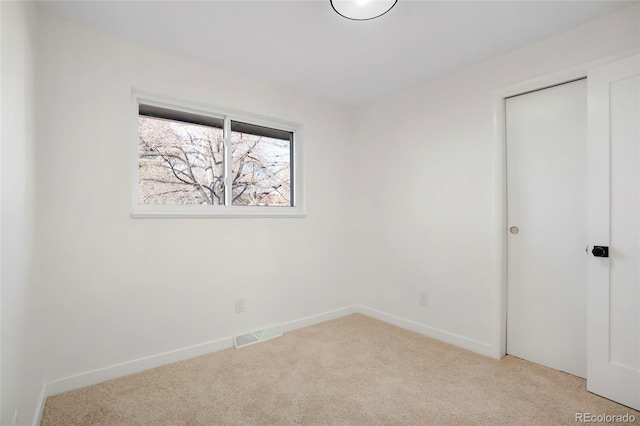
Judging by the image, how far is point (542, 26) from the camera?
83.4 inches

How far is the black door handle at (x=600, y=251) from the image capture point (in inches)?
77.8

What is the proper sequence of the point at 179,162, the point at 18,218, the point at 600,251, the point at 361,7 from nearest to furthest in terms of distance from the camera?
1. the point at 18,218
2. the point at 361,7
3. the point at 600,251
4. the point at 179,162

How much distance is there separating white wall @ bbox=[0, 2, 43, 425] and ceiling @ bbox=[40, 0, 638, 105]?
2.10ft

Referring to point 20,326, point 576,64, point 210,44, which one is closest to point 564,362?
point 576,64

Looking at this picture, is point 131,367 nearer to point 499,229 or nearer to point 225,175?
point 225,175

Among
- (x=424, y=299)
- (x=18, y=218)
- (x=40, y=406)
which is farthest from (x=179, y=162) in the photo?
(x=424, y=299)

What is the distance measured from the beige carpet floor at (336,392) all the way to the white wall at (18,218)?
1.54 feet

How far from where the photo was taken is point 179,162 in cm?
264

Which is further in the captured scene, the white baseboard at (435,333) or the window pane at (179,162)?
the white baseboard at (435,333)

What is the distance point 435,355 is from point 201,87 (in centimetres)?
295

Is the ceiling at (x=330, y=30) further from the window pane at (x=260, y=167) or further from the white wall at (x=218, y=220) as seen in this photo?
the window pane at (x=260, y=167)

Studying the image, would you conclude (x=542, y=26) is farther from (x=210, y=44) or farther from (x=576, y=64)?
(x=210, y=44)

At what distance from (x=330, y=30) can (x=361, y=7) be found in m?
0.43

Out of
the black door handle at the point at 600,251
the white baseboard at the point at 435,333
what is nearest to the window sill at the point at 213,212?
the white baseboard at the point at 435,333
